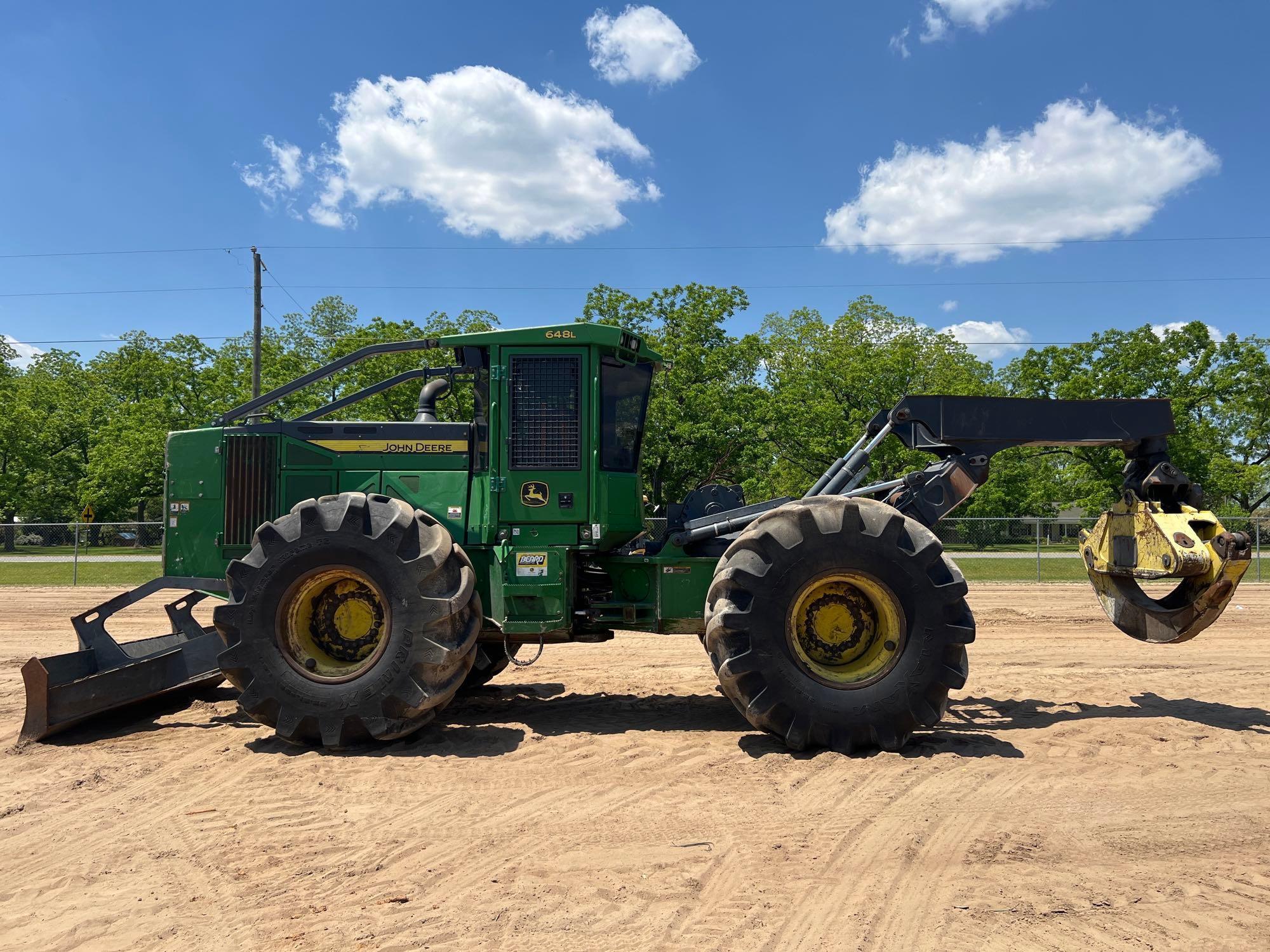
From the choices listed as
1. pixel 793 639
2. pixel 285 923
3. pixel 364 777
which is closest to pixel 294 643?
pixel 364 777

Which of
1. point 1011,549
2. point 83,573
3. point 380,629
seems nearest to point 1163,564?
point 380,629

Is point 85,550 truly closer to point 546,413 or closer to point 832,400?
point 546,413

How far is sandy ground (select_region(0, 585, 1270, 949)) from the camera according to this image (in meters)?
3.36

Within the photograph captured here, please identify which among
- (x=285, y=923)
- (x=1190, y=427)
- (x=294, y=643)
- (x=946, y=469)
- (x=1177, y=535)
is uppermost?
(x=1190, y=427)

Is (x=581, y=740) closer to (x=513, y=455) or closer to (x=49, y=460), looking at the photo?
(x=513, y=455)

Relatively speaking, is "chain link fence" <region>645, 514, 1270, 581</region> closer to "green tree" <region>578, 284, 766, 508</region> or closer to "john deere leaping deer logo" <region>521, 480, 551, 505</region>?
"green tree" <region>578, 284, 766, 508</region>

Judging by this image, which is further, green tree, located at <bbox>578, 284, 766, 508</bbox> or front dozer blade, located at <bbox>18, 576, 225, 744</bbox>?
green tree, located at <bbox>578, 284, 766, 508</bbox>

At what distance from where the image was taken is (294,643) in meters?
5.86

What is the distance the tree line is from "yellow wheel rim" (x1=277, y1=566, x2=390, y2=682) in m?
13.4

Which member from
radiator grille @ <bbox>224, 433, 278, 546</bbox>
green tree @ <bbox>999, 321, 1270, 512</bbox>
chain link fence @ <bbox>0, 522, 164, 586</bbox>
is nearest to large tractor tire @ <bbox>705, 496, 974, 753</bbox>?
radiator grille @ <bbox>224, 433, 278, 546</bbox>

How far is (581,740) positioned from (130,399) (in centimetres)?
5080

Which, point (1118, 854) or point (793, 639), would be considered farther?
point (793, 639)

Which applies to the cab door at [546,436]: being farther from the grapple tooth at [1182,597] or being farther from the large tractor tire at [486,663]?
the grapple tooth at [1182,597]

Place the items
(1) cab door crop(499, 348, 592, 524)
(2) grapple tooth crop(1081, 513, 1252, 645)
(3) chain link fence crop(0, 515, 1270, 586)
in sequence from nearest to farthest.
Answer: (2) grapple tooth crop(1081, 513, 1252, 645) → (1) cab door crop(499, 348, 592, 524) → (3) chain link fence crop(0, 515, 1270, 586)
